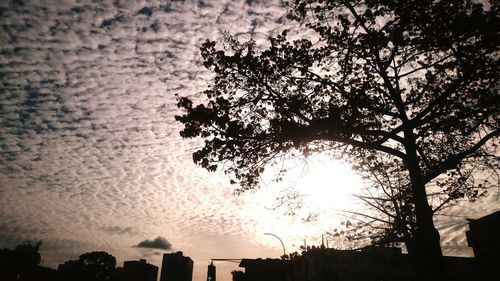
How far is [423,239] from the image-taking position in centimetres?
954

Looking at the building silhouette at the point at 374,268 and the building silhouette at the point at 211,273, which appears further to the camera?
the building silhouette at the point at 374,268

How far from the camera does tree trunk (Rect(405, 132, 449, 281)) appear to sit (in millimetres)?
9266

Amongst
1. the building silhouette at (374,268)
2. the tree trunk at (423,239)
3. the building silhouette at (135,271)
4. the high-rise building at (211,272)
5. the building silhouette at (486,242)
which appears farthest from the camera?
the building silhouette at (135,271)

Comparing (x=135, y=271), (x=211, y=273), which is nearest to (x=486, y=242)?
(x=211, y=273)

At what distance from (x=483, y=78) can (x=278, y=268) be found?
54.3m

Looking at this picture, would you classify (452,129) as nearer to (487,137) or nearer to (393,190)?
(487,137)

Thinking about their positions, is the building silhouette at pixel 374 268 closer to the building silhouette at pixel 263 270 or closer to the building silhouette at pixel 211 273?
the building silhouette at pixel 263 270

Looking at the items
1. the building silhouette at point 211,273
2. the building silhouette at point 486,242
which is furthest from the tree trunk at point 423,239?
the building silhouette at point 211,273

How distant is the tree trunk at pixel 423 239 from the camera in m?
9.27

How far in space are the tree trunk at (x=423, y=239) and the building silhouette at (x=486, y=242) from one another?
556 inches

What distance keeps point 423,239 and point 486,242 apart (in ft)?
50.6

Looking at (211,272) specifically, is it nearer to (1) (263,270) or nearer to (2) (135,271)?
(1) (263,270)

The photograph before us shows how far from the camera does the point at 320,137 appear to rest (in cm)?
1016

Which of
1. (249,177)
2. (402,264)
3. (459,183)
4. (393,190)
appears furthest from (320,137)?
(402,264)
